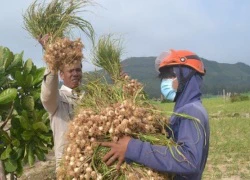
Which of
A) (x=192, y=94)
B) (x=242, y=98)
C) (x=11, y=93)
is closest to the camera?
(x=192, y=94)

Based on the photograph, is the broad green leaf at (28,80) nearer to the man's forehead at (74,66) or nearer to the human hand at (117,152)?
the man's forehead at (74,66)

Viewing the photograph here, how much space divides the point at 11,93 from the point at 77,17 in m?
1.17

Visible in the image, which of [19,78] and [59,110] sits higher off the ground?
[19,78]

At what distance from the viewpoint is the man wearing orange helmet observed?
7.90 ft

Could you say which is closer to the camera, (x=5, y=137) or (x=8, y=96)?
(x=8, y=96)

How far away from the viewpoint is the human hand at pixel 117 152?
7.98ft

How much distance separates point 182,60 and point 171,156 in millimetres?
630

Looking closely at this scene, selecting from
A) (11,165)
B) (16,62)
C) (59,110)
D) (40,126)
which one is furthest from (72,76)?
(11,165)

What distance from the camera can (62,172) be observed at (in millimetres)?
2566

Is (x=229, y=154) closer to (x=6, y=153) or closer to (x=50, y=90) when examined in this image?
(x=6, y=153)

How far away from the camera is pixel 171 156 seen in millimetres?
2414

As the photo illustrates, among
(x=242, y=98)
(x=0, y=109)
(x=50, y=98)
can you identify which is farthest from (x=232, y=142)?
(x=242, y=98)

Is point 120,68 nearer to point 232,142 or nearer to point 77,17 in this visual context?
point 77,17

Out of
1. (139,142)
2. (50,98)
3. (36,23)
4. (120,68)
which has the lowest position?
(139,142)
